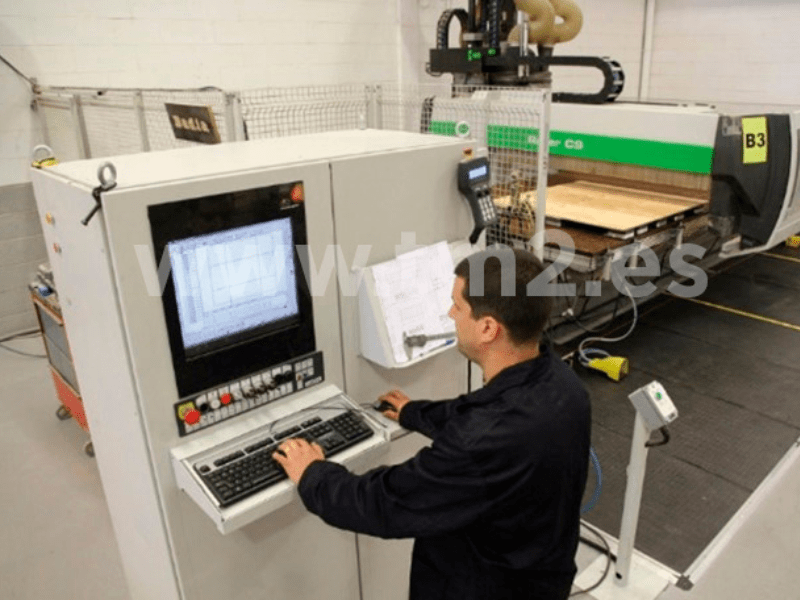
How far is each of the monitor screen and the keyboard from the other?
241 millimetres

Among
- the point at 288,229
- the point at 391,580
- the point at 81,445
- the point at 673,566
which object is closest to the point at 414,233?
the point at 288,229

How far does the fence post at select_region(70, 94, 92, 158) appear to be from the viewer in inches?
145

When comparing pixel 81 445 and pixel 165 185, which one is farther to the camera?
pixel 81 445

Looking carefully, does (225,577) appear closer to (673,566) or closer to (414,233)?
(414,233)

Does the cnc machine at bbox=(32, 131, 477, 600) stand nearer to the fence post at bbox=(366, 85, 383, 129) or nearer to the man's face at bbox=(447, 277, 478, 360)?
the man's face at bbox=(447, 277, 478, 360)

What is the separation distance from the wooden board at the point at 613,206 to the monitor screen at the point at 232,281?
2.02 metres

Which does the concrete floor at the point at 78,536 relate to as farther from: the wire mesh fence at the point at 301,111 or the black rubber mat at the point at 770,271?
the black rubber mat at the point at 770,271

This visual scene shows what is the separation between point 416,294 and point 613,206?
213 cm

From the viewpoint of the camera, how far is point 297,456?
133cm

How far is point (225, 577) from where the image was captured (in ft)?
5.00

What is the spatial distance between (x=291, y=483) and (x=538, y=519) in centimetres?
51

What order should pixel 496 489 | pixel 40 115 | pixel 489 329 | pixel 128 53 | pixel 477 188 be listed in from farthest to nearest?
pixel 128 53, pixel 40 115, pixel 477 188, pixel 489 329, pixel 496 489

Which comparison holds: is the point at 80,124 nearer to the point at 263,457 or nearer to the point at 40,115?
the point at 40,115

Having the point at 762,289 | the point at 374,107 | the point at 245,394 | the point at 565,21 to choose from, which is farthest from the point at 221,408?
the point at 762,289
